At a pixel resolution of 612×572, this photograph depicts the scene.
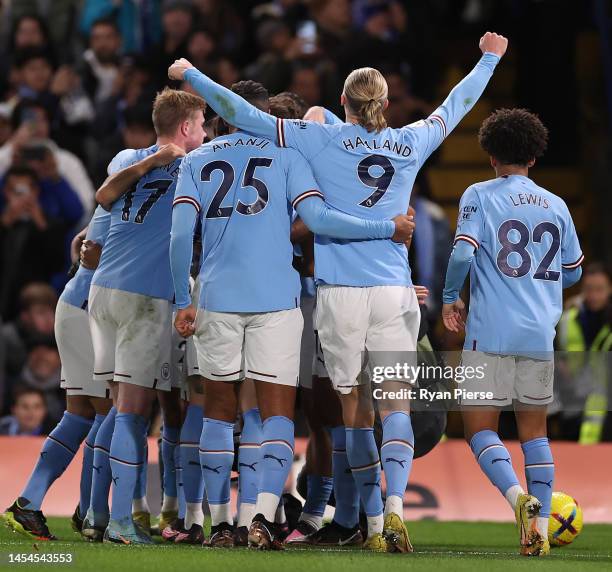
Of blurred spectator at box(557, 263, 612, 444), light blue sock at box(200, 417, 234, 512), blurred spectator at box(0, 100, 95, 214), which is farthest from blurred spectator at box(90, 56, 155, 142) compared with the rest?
light blue sock at box(200, 417, 234, 512)

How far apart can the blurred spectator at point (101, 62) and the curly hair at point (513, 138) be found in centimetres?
687

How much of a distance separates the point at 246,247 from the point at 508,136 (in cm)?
147

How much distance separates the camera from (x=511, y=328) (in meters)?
6.66

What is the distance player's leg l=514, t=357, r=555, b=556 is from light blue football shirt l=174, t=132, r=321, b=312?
3.83 ft

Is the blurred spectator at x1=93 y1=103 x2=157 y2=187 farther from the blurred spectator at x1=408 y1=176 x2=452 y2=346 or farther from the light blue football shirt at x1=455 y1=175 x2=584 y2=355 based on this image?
the light blue football shirt at x1=455 y1=175 x2=584 y2=355

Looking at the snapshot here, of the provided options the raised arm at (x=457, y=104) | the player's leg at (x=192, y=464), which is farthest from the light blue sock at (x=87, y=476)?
the raised arm at (x=457, y=104)

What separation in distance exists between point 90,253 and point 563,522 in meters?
2.82

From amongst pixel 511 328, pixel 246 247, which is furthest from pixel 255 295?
pixel 511 328

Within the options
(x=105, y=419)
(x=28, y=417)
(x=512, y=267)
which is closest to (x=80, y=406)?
(x=105, y=419)

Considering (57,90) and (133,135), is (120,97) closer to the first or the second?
(57,90)

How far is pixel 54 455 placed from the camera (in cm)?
722

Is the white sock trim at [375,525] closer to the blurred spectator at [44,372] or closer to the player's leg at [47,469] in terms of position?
the player's leg at [47,469]

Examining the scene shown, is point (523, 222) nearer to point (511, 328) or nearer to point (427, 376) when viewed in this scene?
point (511, 328)

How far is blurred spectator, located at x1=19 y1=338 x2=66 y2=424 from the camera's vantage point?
35.2 feet
